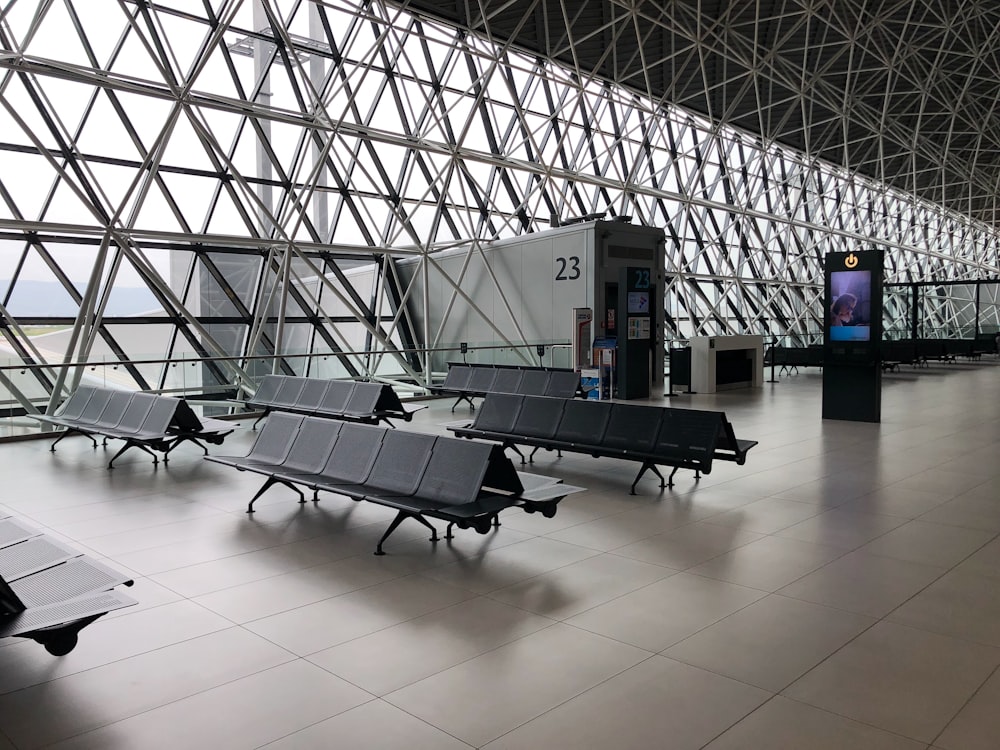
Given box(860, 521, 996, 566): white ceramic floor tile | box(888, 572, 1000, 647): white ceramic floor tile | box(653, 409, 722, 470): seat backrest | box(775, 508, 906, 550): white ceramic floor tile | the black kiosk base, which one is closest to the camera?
box(888, 572, 1000, 647): white ceramic floor tile

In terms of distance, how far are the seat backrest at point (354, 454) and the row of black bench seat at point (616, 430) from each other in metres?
1.18

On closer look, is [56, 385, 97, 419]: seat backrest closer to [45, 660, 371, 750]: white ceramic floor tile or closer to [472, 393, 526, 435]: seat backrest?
[472, 393, 526, 435]: seat backrest

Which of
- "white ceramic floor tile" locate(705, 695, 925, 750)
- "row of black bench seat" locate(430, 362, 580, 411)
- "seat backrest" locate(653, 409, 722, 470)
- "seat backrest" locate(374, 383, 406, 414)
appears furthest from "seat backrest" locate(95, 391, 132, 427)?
"white ceramic floor tile" locate(705, 695, 925, 750)

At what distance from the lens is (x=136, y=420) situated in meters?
10.1

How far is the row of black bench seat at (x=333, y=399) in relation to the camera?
1157 cm

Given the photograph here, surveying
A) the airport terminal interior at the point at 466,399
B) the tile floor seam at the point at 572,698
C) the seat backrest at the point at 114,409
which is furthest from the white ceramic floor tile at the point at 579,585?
the seat backrest at the point at 114,409

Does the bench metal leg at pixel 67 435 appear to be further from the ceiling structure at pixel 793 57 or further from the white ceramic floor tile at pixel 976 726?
the ceiling structure at pixel 793 57

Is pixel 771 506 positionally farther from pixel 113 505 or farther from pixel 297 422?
pixel 113 505

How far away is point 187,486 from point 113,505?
96cm

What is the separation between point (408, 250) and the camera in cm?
1962

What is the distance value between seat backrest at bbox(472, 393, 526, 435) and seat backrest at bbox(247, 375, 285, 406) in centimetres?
464

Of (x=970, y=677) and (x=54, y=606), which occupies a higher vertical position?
(x=54, y=606)

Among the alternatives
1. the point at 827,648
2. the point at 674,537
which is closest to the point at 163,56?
the point at 674,537

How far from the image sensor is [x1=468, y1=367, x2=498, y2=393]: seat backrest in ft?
46.7
